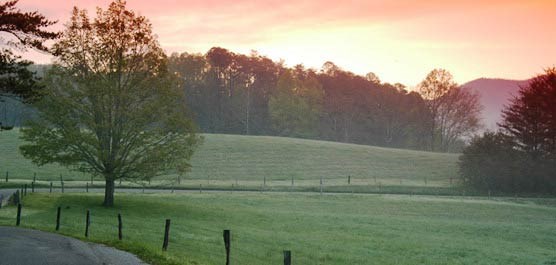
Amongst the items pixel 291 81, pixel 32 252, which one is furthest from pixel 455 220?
pixel 291 81

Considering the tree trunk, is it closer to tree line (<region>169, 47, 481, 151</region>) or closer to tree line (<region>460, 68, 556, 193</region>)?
tree line (<region>460, 68, 556, 193</region>)

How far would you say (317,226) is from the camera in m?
42.7

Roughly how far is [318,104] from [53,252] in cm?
13088

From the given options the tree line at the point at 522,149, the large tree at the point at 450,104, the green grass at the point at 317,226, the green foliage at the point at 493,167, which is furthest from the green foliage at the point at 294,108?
the green grass at the point at 317,226

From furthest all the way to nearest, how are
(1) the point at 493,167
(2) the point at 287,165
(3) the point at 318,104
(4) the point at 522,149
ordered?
1. (3) the point at 318,104
2. (2) the point at 287,165
3. (4) the point at 522,149
4. (1) the point at 493,167

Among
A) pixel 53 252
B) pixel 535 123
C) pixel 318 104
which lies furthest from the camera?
pixel 318 104

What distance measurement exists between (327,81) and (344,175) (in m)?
81.2

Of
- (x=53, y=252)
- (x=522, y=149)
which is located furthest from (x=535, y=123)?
(x=53, y=252)

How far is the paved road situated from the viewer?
19797 mm

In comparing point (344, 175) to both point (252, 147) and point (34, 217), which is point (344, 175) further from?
point (34, 217)

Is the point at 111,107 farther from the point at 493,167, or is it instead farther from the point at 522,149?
the point at 522,149

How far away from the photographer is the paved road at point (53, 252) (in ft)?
65.0

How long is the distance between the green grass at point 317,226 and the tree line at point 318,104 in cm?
7927

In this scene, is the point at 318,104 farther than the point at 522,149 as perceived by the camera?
Yes
